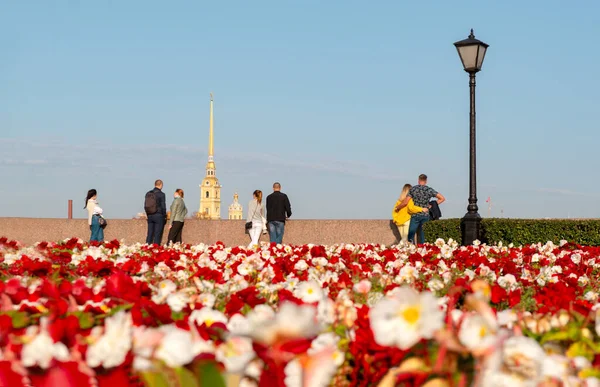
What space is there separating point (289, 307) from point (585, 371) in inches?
37.7

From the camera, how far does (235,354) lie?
75.0 inches

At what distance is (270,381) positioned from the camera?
1843 mm

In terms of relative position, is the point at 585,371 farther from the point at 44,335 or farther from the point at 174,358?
the point at 44,335

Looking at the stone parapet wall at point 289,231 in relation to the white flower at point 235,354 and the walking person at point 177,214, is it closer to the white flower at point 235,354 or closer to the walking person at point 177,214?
the walking person at point 177,214

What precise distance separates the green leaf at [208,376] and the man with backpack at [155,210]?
54.1 feet

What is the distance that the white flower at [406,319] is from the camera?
1.84 metres

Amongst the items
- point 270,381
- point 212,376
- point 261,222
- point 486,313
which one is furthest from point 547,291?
point 261,222

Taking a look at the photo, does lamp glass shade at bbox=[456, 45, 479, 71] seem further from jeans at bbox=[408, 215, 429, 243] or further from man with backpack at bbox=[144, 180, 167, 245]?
man with backpack at bbox=[144, 180, 167, 245]

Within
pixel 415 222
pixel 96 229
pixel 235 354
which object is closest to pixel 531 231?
pixel 415 222

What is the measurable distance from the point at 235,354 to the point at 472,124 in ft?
45.2

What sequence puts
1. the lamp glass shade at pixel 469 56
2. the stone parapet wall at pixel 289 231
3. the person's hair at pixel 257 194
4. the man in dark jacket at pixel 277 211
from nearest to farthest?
the lamp glass shade at pixel 469 56 < the man in dark jacket at pixel 277 211 < the person's hair at pixel 257 194 < the stone parapet wall at pixel 289 231

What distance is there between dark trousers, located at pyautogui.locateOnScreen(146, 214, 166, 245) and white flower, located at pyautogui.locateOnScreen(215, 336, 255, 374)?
16345 millimetres

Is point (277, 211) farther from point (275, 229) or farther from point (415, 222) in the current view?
point (415, 222)

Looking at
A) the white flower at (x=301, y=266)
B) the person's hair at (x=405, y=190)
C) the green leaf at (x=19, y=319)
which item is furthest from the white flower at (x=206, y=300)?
the person's hair at (x=405, y=190)
